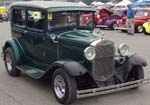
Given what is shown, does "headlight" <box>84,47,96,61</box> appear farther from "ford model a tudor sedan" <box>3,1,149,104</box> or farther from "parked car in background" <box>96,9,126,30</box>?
"parked car in background" <box>96,9,126,30</box>

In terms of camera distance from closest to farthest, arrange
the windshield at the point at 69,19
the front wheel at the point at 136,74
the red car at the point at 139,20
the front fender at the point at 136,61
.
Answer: the front fender at the point at 136,61, the front wheel at the point at 136,74, the windshield at the point at 69,19, the red car at the point at 139,20

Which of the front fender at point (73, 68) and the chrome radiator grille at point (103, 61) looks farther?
the chrome radiator grille at point (103, 61)

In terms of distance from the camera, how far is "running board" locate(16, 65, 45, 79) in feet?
22.1

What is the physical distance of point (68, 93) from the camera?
5.61 metres

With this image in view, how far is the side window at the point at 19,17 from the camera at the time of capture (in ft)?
25.6

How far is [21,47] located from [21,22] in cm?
65

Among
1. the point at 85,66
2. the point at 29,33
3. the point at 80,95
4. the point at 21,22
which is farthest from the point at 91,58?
the point at 21,22

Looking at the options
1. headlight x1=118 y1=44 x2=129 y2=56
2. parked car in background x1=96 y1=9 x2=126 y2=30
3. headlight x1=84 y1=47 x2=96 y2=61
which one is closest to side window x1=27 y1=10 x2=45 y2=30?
headlight x1=84 y1=47 x2=96 y2=61

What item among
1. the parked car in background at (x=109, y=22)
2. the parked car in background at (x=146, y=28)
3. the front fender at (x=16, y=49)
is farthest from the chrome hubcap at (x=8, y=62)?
the parked car in background at (x=109, y=22)

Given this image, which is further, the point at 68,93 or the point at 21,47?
the point at 21,47

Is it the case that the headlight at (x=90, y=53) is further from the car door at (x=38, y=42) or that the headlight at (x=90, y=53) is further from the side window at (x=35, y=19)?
the side window at (x=35, y=19)

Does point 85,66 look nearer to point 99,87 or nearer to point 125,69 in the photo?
point 99,87

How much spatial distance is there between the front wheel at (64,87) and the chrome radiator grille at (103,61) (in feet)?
1.97

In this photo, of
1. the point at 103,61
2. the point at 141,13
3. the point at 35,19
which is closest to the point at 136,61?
the point at 103,61
